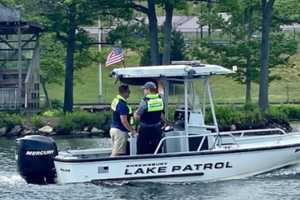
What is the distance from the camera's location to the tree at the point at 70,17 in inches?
2554

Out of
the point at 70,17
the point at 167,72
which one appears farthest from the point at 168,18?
the point at 167,72

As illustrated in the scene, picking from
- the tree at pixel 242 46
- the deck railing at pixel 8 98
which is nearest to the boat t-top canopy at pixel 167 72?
the deck railing at pixel 8 98

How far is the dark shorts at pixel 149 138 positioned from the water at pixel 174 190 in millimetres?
919

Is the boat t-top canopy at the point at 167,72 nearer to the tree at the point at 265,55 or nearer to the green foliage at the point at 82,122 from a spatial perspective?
the green foliage at the point at 82,122

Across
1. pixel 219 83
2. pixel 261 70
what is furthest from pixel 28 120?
pixel 219 83

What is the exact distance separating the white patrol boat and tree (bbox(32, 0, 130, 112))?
32.5 meters

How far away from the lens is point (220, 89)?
3430 inches

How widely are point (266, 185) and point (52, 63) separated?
44.5 metres

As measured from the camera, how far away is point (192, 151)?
102ft

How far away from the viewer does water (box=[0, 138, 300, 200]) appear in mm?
28938

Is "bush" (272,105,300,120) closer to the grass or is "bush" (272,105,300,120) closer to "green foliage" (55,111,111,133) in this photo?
"green foliage" (55,111,111,133)

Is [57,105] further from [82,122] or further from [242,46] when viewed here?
[82,122]

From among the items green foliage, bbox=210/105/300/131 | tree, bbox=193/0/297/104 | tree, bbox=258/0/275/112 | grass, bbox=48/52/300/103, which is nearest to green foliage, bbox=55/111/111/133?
green foliage, bbox=210/105/300/131

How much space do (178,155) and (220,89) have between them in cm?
5664
